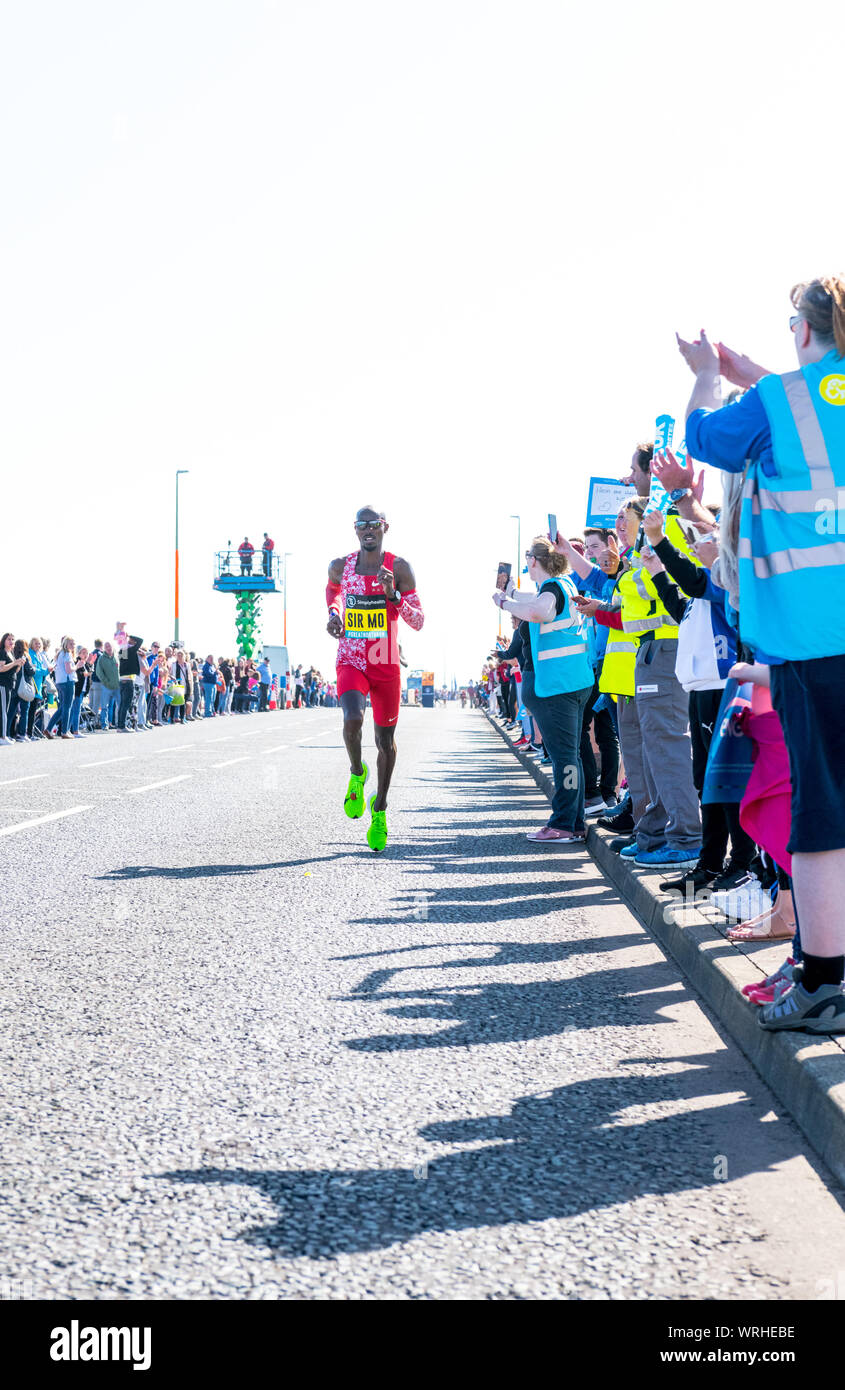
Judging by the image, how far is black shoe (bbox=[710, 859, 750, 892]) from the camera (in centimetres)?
605

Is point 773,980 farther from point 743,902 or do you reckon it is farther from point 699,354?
point 699,354

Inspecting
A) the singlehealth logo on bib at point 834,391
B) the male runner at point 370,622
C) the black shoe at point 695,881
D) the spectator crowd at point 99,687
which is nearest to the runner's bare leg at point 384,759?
the male runner at point 370,622

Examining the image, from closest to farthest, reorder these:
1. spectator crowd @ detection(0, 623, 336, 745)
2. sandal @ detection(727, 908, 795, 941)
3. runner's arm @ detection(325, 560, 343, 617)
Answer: sandal @ detection(727, 908, 795, 941) < runner's arm @ detection(325, 560, 343, 617) < spectator crowd @ detection(0, 623, 336, 745)

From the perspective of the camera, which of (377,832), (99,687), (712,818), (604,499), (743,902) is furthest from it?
(99,687)

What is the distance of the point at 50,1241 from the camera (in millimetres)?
2551

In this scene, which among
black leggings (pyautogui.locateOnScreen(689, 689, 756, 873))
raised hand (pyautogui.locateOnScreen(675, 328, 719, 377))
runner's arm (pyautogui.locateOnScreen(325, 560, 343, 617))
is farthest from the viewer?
runner's arm (pyautogui.locateOnScreen(325, 560, 343, 617))

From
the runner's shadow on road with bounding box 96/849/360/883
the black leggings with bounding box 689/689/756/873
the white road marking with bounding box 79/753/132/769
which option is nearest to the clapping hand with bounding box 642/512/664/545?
the black leggings with bounding box 689/689/756/873

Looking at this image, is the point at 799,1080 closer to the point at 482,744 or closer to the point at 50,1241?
the point at 50,1241

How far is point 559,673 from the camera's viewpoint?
361 inches

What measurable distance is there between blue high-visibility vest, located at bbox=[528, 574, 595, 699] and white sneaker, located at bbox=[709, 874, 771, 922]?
353 centimetres

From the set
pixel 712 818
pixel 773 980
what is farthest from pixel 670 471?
pixel 712 818

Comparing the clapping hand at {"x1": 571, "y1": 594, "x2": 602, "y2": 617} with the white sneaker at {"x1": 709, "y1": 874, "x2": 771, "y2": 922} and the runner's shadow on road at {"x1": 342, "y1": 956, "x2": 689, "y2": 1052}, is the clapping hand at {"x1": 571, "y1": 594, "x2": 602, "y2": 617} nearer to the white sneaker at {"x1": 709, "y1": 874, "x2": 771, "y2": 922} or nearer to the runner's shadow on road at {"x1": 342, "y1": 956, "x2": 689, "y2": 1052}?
the white sneaker at {"x1": 709, "y1": 874, "x2": 771, "y2": 922}

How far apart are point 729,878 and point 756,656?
8.24 ft
